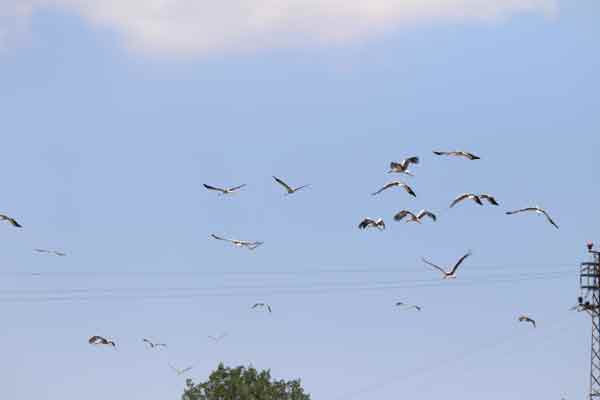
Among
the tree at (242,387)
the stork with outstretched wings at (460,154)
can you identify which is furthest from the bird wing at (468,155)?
the tree at (242,387)

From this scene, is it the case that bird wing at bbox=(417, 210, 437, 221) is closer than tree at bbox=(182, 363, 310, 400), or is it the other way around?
bird wing at bbox=(417, 210, 437, 221)

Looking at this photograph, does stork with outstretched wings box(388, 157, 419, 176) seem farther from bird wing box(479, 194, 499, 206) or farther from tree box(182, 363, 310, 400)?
tree box(182, 363, 310, 400)

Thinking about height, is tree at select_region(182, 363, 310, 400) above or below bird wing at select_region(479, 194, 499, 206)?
above

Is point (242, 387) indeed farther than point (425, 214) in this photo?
Yes

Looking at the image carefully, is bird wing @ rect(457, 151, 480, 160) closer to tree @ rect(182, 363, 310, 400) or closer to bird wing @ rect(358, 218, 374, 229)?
bird wing @ rect(358, 218, 374, 229)

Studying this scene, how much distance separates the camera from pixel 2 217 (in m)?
89.2

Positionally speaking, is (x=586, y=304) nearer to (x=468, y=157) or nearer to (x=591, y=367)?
(x=591, y=367)

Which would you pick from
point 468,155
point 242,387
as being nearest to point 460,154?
point 468,155

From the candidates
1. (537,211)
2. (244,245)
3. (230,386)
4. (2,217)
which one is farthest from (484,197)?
(230,386)

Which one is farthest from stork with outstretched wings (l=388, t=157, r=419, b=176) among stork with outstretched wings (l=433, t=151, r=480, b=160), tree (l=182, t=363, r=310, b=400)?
tree (l=182, t=363, r=310, b=400)

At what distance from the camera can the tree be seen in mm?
191500

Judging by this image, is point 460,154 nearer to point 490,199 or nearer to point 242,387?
point 490,199

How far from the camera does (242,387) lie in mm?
191500

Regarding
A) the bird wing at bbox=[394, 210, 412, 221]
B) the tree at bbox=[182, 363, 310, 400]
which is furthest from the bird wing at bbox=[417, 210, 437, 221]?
the tree at bbox=[182, 363, 310, 400]
